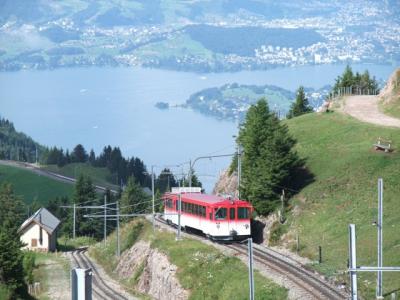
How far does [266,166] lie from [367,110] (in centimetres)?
2715

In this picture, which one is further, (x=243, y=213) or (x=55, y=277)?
(x=55, y=277)

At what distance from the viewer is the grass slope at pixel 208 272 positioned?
4303 cm

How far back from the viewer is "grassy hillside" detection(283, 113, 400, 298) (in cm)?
4534

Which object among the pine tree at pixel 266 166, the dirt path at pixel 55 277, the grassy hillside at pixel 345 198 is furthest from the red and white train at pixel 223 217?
the dirt path at pixel 55 277

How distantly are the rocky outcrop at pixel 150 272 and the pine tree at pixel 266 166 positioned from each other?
7596mm

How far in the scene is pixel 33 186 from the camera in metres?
182

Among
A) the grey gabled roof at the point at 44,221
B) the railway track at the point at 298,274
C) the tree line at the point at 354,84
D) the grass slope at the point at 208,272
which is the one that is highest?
the tree line at the point at 354,84

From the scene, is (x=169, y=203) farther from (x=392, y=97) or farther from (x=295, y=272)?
(x=392, y=97)

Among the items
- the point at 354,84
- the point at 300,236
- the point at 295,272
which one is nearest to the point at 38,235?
the point at 354,84

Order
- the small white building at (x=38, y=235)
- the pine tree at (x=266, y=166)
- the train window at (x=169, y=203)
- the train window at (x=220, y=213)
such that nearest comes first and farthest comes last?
1. the train window at (x=220, y=213)
2. the pine tree at (x=266, y=166)
3. the train window at (x=169, y=203)
4. the small white building at (x=38, y=235)

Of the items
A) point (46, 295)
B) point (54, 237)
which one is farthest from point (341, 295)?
point (54, 237)

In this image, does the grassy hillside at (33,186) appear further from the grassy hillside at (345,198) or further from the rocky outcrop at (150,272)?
the grassy hillside at (345,198)

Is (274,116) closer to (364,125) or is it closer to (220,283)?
(364,125)

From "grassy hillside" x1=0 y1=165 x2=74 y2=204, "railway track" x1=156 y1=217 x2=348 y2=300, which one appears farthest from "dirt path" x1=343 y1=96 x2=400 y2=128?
"grassy hillside" x1=0 y1=165 x2=74 y2=204
